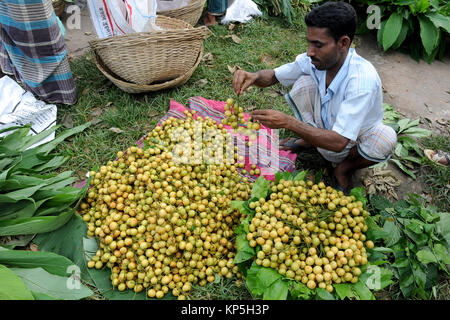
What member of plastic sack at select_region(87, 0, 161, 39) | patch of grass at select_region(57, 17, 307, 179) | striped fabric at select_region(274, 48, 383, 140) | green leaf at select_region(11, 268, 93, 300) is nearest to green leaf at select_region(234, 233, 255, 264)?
green leaf at select_region(11, 268, 93, 300)

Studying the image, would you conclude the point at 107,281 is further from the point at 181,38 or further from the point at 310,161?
the point at 181,38

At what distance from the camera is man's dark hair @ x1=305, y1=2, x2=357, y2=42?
1.80m

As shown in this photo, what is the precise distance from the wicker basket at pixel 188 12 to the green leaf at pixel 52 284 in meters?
3.14

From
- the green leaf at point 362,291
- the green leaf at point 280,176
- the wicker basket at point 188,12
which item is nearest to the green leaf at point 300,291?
the green leaf at point 362,291

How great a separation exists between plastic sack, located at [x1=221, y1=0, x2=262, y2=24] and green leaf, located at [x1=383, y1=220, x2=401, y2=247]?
3519mm

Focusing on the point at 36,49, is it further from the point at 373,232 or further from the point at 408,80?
the point at 408,80

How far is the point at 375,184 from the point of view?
262cm

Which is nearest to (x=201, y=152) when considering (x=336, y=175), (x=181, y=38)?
(x=336, y=175)

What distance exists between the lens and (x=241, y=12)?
4.59 m

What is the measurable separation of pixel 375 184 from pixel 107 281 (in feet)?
7.00

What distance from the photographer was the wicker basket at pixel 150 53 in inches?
111

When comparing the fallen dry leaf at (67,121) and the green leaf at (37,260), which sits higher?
the green leaf at (37,260)

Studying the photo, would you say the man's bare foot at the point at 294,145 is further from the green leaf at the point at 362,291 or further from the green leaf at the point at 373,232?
the green leaf at the point at 362,291

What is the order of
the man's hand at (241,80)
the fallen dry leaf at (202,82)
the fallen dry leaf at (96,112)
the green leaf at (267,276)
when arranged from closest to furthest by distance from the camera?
the green leaf at (267,276), the man's hand at (241,80), the fallen dry leaf at (96,112), the fallen dry leaf at (202,82)
